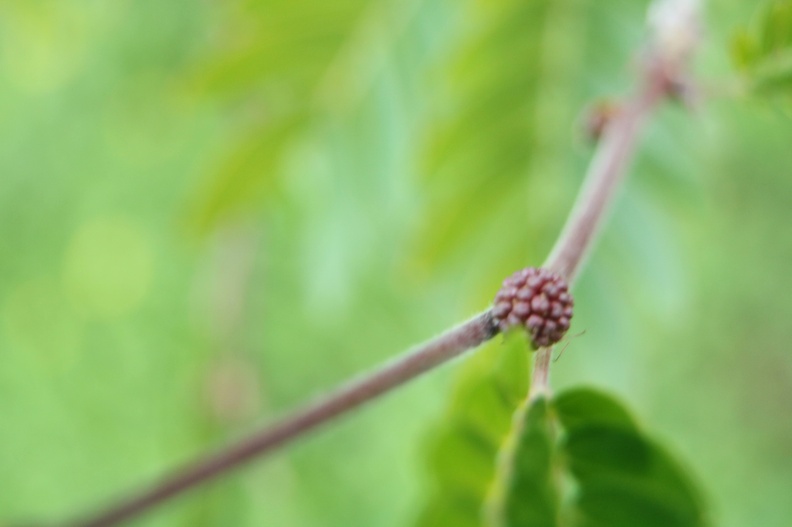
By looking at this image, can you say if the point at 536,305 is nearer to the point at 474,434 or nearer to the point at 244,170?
the point at 474,434

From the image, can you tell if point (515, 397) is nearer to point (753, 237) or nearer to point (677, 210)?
point (677, 210)

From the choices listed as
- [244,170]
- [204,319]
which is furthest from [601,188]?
[204,319]

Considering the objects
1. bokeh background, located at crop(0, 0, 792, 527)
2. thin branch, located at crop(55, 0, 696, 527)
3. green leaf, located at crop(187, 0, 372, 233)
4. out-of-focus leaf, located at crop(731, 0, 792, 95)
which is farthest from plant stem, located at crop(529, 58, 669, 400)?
bokeh background, located at crop(0, 0, 792, 527)

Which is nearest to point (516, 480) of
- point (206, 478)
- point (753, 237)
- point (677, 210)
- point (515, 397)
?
point (515, 397)

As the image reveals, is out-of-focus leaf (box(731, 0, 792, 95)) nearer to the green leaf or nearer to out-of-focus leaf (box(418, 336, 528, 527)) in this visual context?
out-of-focus leaf (box(418, 336, 528, 527))

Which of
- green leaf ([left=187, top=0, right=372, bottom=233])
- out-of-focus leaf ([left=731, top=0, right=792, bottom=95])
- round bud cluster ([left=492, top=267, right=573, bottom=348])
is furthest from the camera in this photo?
green leaf ([left=187, top=0, right=372, bottom=233])

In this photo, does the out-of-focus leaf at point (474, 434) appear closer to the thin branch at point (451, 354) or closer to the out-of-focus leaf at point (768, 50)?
the thin branch at point (451, 354)
